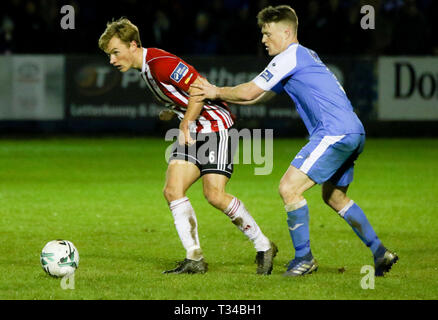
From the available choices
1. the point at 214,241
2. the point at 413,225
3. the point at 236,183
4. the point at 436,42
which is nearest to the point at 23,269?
the point at 214,241

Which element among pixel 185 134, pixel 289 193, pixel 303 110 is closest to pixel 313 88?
pixel 303 110

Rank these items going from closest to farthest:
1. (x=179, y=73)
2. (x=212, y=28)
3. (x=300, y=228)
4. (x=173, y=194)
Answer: (x=300, y=228) → (x=179, y=73) → (x=173, y=194) → (x=212, y=28)

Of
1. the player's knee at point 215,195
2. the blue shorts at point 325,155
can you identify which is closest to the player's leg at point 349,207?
the blue shorts at point 325,155

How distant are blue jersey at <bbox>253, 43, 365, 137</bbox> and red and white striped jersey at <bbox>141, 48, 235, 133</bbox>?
2.05 feet

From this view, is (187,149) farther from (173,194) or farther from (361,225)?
(361,225)

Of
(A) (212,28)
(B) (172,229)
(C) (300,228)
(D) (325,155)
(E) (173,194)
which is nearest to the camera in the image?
(D) (325,155)

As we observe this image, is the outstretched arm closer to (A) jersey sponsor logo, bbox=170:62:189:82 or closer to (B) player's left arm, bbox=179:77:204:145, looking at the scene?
(B) player's left arm, bbox=179:77:204:145

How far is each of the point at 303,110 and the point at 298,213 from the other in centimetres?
79

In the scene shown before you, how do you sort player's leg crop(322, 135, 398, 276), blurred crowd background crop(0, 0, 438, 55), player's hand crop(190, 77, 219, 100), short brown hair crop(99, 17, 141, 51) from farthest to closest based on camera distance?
blurred crowd background crop(0, 0, 438, 55) < short brown hair crop(99, 17, 141, 51) < player's leg crop(322, 135, 398, 276) < player's hand crop(190, 77, 219, 100)

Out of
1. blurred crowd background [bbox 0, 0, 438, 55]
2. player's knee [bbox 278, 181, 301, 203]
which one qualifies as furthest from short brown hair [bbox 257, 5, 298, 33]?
blurred crowd background [bbox 0, 0, 438, 55]

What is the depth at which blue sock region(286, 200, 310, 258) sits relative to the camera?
691 cm

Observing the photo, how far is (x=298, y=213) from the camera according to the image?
6898 millimetres

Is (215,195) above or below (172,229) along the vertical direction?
above
